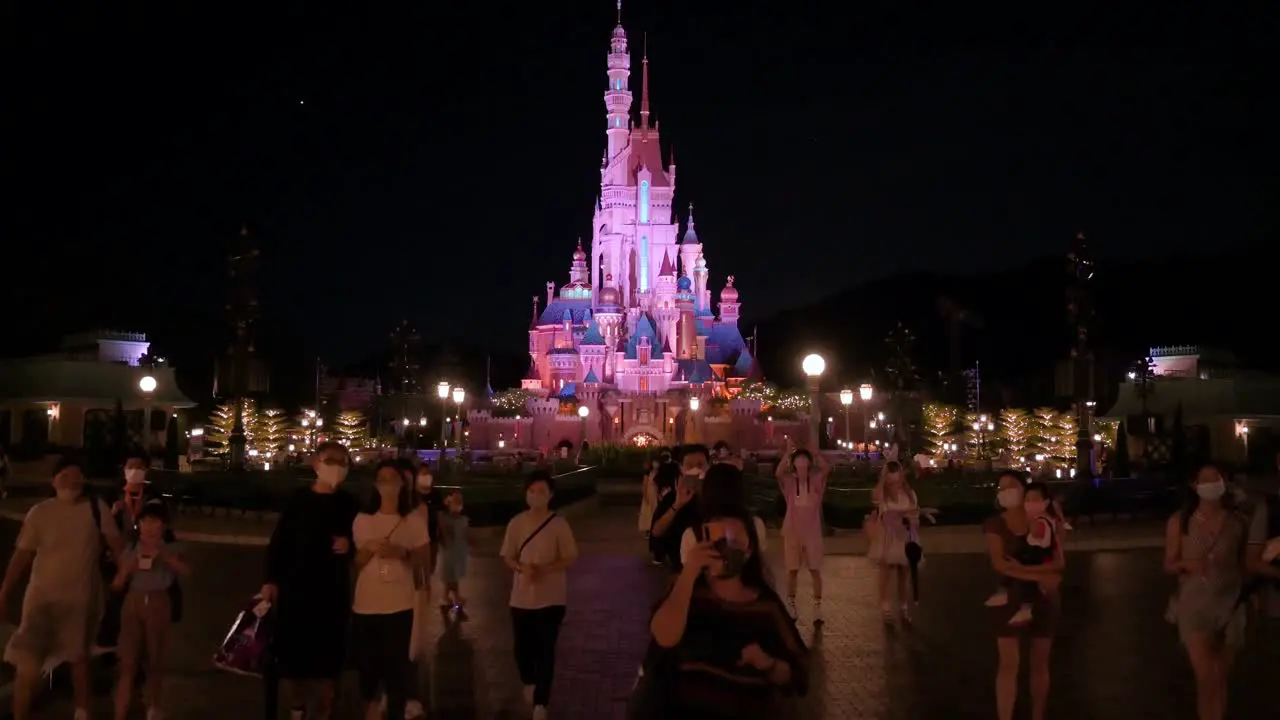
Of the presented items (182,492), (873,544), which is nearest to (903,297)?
(182,492)

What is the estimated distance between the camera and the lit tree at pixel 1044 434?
52562 mm

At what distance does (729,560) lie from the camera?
4812 millimetres

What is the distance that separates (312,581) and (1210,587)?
5802mm

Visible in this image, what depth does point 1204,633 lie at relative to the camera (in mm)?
7848

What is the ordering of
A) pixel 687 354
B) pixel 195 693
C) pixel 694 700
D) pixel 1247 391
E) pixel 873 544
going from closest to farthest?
pixel 694 700
pixel 195 693
pixel 873 544
pixel 1247 391
pixel 687 354

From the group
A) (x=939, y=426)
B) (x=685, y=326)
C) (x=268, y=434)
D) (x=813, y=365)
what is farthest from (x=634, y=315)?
(x=813, y=365)

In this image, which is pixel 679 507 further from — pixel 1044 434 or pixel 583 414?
pixel 583 414

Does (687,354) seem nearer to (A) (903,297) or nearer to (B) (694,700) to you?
(A) (903,297)

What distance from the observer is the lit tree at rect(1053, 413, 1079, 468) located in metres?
51.0

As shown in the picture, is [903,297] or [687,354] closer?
[687,354]

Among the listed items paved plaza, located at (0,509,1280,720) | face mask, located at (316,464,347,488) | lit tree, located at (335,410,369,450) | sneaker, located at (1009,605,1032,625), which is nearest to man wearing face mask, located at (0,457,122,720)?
paved plaza, located at (0,509,1280,720)

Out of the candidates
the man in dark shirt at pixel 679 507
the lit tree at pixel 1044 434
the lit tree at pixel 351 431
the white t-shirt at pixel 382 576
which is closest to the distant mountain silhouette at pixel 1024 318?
the lit tree at pixel 1044 434

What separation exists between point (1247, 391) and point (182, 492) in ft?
153

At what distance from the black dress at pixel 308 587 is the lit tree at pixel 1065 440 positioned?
47132 millimetres
